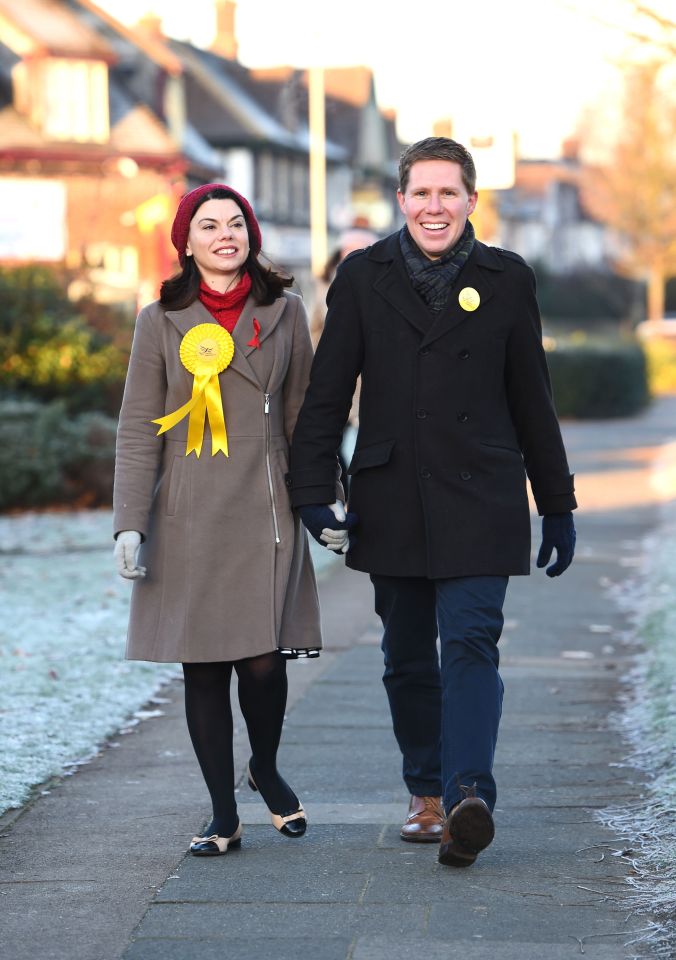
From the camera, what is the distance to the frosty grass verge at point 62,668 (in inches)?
231

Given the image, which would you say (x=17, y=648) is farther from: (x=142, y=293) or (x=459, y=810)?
(x=142, y=293)

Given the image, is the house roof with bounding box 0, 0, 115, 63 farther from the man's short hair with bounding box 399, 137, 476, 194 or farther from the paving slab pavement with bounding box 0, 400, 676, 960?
the man's short hair with bounding box 399, 137, 476, 194

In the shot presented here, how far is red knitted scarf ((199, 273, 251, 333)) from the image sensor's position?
464 centimetres

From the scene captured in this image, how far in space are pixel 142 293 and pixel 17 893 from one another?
870 inches

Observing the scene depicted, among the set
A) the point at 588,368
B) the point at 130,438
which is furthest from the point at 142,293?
the point at 130,438

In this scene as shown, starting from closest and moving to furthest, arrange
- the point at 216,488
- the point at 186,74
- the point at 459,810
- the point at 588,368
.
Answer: the point at 459,810 → the point at 216,488 → the point at 588,368 → the point at 186,74

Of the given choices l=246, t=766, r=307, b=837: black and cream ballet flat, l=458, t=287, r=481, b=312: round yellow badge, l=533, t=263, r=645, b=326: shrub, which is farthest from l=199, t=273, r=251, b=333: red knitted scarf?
l=533, t=263, r=645, b=326: shrub

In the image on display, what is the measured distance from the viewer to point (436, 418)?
4492 millimetres

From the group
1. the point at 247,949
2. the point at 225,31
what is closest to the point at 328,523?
the point at 247,949

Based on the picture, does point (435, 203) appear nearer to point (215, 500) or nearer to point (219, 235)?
point (219, 235)

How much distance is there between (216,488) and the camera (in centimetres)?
456

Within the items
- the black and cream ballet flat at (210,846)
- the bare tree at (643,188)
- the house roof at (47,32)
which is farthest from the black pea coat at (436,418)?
the bare tree at (643,188)

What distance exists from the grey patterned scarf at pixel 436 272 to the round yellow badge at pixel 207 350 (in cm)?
53

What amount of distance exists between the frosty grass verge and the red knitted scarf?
1.68 metres
